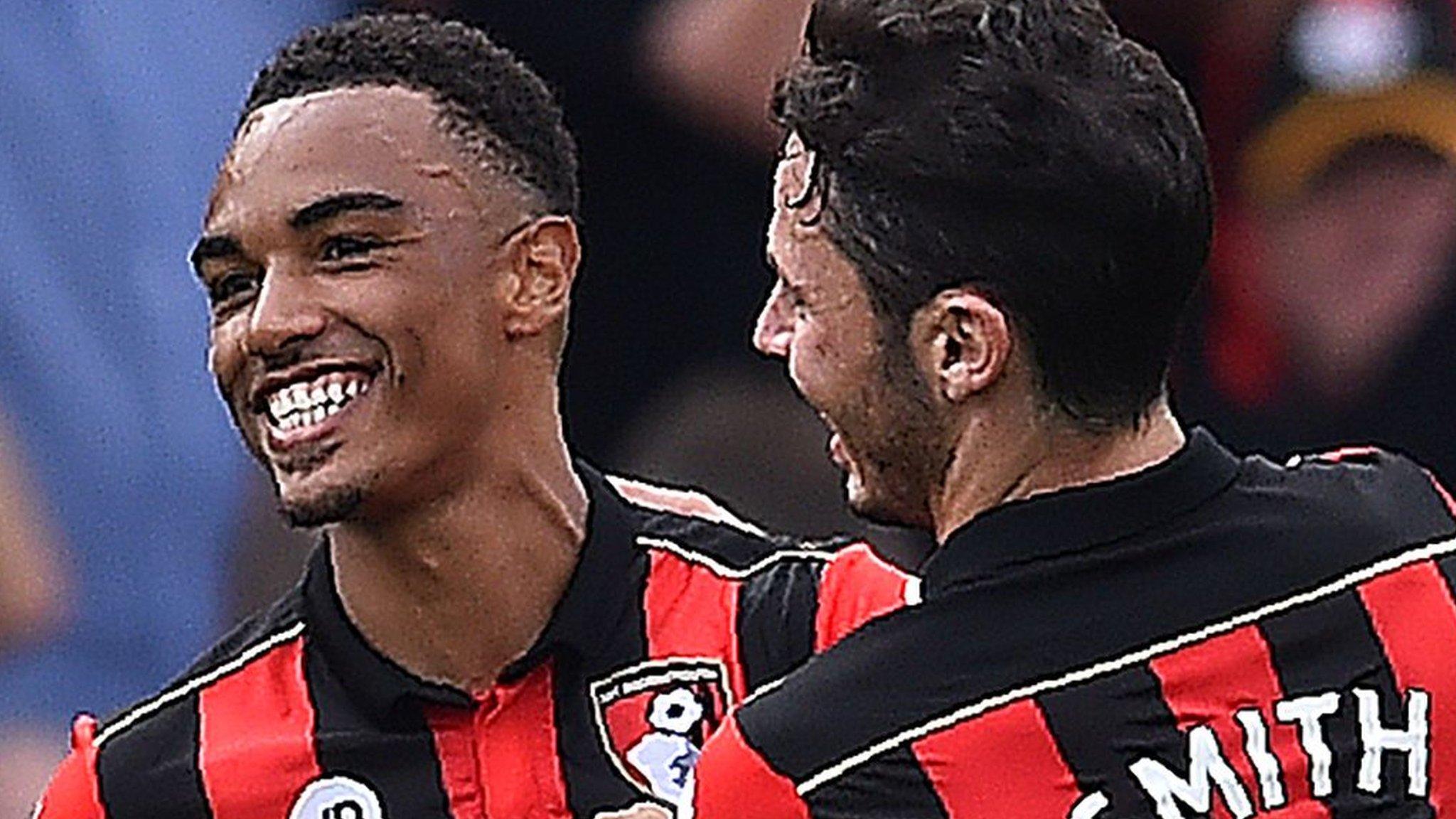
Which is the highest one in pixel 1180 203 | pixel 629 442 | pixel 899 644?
pixel 1180 203

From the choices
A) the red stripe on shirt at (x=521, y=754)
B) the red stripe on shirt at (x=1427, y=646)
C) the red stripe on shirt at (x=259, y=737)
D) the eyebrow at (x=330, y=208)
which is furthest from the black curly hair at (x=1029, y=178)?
the red stripe on shirt at (x=259, y=737)

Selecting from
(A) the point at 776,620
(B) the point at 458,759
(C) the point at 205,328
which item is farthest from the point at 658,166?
(B) the point at 458,759

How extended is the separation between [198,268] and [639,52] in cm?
188

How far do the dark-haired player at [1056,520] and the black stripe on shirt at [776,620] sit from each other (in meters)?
0.54

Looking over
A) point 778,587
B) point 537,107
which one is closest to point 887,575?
point 778,587

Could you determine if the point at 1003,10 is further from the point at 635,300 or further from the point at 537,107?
the point at 635,300

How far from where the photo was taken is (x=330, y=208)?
3178mm

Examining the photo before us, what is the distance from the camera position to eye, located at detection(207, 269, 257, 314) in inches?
126

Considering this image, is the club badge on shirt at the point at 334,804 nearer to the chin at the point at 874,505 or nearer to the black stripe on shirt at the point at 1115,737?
the chin at the point at 874,505

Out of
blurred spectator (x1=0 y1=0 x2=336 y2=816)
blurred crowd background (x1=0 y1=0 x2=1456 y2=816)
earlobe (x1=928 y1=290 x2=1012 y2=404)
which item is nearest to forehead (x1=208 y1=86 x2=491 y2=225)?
earlobe (x1=928 y1=290 x2=1012 y2=404)

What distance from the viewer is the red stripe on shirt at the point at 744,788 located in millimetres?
2680

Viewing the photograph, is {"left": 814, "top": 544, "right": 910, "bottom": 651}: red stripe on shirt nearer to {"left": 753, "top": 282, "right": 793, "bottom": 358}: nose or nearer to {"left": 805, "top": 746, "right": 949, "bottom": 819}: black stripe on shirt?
{"left": 753, "top": 282, "right": 793, "bottom": 358}: nose

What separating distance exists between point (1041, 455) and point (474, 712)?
0.72 meters

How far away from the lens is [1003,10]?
272 cm
